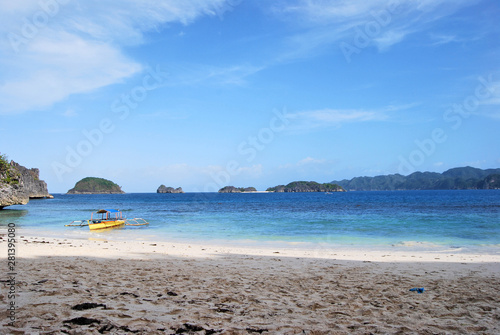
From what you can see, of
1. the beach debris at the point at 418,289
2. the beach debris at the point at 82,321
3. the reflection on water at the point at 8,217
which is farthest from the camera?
the reflection on water at the point at 8,217

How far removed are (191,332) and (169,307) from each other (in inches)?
49.8

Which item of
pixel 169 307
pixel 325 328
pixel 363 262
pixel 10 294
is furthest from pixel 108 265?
pixel 363 262

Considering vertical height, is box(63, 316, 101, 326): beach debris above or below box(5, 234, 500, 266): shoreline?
above

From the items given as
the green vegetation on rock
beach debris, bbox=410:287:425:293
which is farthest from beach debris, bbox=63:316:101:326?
the green vegetation on rock

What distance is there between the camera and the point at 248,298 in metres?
6.38

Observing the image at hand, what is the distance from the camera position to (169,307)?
5.64m

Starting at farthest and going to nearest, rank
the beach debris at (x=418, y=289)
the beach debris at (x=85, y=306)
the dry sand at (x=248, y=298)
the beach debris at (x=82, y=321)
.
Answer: the beach debris at (x=418, y=289), the beach debris at (x=85, y=306), the dry sand at (x=248, y=298), the beach debris at (x=82, y=321)

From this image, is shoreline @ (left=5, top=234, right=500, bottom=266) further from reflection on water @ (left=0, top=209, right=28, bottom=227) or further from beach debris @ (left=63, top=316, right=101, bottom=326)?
reflection on water @ (left=0, top=209, right=28, bottom=227)

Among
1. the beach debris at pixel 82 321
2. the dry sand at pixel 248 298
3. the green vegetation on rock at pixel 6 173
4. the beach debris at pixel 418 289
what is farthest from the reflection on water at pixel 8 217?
the beach debris at pixel 418 289

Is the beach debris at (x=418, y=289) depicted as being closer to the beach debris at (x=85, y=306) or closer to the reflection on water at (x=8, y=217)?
the beach debris at (x=85, y=306)

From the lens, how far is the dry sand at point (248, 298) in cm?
479

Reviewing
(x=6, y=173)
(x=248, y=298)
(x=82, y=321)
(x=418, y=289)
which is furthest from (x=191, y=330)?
(x=6, y=173)

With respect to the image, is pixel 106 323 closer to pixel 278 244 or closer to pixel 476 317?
pixel 476 317

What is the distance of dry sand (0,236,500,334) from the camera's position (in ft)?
15.7
